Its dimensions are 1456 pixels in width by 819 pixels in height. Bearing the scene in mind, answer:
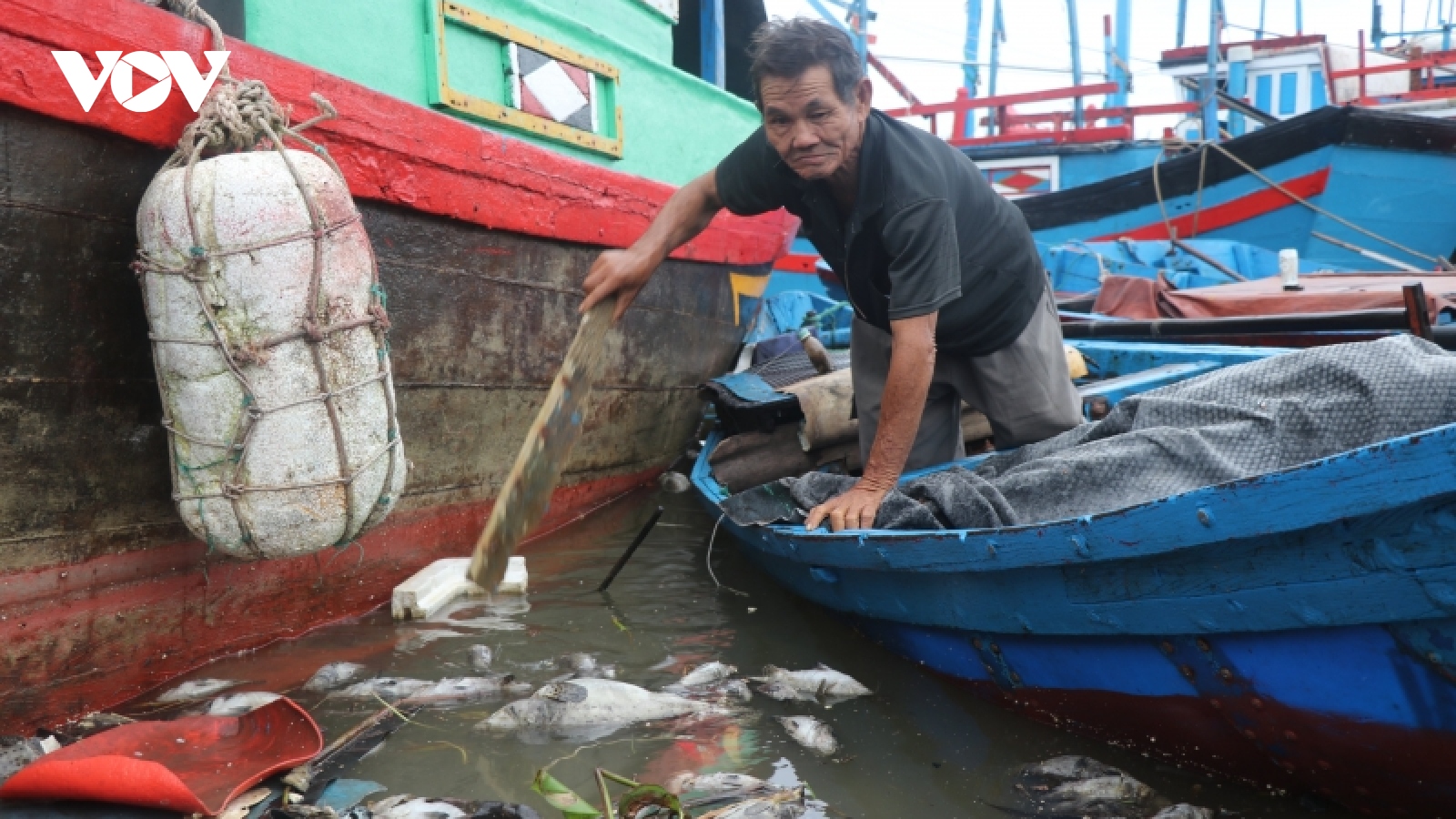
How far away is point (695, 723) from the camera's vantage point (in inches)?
118

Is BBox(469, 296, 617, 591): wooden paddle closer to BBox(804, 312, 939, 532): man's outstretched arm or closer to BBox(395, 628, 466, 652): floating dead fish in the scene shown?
BBox(395, 628, 466, 652): floating dead fish

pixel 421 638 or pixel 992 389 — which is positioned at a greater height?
pixel 992 389

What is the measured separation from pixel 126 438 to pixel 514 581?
153 centimetres

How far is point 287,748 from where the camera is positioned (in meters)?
2.62

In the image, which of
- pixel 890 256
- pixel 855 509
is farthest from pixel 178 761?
pixel 890 256

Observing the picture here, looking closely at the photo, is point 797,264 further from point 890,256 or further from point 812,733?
point 812,733

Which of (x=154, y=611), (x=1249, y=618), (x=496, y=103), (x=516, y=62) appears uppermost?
(x=516, y=62)

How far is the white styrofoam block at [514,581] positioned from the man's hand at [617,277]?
4.14ft

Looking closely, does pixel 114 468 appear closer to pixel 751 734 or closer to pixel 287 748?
pixel 287 748

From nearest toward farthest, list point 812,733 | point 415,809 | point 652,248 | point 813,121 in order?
1. point 415,809
2. point 812,733
3. point 813,121
4. point 652,248

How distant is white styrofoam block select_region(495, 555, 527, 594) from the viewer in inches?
161

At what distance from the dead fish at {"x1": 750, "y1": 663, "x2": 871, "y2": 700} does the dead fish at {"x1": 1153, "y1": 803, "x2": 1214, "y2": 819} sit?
103 cm

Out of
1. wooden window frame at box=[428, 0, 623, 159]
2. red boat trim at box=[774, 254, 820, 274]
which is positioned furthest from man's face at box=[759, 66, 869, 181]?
red boat trim at box=[774, 254, 820, 274]

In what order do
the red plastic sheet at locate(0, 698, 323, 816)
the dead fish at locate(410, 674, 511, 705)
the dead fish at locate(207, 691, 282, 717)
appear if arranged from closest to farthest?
1. the red plastic sheet at locate(0, 698, 323, 816)
2. the dead fish at locate(207, 691, 282, 717)
3. the dead fish at locate(410, 674, 511, 705)
